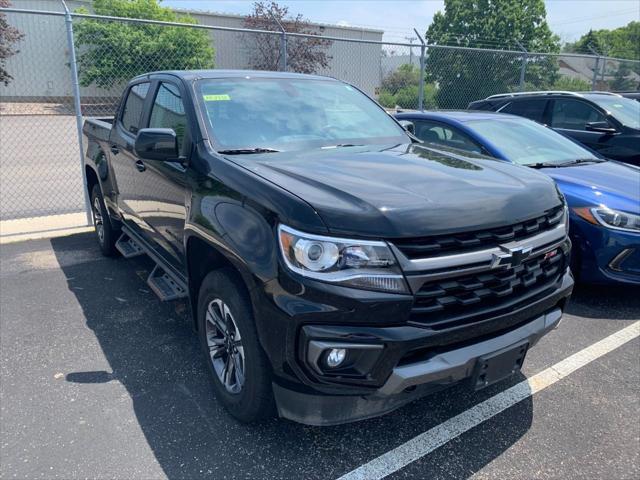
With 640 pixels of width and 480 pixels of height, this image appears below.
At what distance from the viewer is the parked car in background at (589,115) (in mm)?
6930

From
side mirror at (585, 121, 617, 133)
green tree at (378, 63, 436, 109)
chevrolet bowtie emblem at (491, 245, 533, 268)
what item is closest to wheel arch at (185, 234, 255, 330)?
chevrolet bowtie emblem at (491, 245, 533, 268)

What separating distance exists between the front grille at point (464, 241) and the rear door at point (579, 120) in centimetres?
531

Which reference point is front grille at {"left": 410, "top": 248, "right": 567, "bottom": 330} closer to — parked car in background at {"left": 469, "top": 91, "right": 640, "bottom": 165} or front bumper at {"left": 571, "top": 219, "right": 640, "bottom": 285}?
front bumper at {"left": 571, "top": 219, "right": 640, "bottom": 285}

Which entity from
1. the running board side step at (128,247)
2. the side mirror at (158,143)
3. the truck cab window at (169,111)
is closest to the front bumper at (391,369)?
the side mirror at (158,143)

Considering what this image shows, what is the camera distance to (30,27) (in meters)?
19.5

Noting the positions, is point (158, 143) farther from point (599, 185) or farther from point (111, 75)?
point (111, 75)

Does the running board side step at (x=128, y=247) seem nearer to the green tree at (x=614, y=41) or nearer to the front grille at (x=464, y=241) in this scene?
the front grille at (x=464, y=241)

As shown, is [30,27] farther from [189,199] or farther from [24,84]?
[189,199]

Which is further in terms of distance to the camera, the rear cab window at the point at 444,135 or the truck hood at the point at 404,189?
the rear cab window at the point at 444,135

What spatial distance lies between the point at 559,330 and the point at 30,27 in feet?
71.6

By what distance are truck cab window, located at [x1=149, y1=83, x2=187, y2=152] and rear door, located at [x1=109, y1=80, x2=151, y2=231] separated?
28 cm

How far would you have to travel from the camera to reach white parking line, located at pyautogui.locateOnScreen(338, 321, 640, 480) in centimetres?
253

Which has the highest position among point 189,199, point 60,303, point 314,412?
point 189,199

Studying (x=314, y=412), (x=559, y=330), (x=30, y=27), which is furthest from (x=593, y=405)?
(x=30, y=27)
